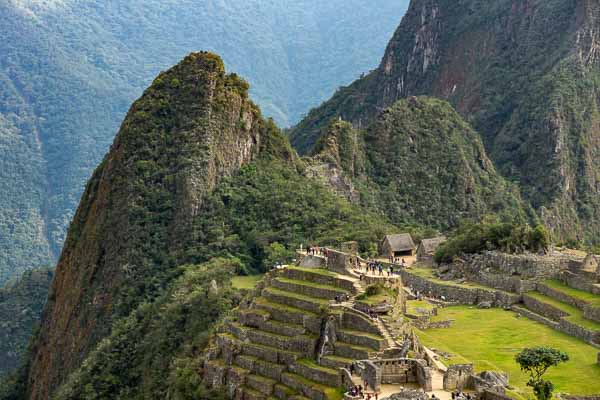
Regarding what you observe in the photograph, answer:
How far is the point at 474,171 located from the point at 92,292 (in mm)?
55622

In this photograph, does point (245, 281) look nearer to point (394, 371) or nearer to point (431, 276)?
point (431, 276)

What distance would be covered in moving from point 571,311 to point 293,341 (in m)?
19.3

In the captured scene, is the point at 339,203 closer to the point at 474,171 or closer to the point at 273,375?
the point at 474,171

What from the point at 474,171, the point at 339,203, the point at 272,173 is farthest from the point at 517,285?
the point at 474,171

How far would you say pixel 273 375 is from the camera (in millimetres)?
55719

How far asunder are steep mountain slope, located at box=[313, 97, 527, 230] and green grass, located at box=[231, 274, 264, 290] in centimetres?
3538

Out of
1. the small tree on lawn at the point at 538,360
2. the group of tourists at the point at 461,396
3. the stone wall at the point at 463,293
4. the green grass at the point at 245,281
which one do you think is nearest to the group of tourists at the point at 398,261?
the stone wall at the point at 463,293

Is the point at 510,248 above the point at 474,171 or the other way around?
the other way around

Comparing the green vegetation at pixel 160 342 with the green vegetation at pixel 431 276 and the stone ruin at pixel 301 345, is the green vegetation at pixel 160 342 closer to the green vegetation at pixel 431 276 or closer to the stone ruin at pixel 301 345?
the stone ruin at pixel 301 345

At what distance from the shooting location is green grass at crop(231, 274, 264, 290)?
8161 cm

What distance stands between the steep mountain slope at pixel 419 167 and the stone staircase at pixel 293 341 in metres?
62.7

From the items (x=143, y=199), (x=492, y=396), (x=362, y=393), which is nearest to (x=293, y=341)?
(x=362, y=393)

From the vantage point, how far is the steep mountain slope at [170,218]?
9700cm

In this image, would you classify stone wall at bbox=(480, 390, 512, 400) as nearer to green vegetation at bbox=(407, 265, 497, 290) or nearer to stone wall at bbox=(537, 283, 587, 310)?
stone wall at bbox=(537, 283, 587, 310)
